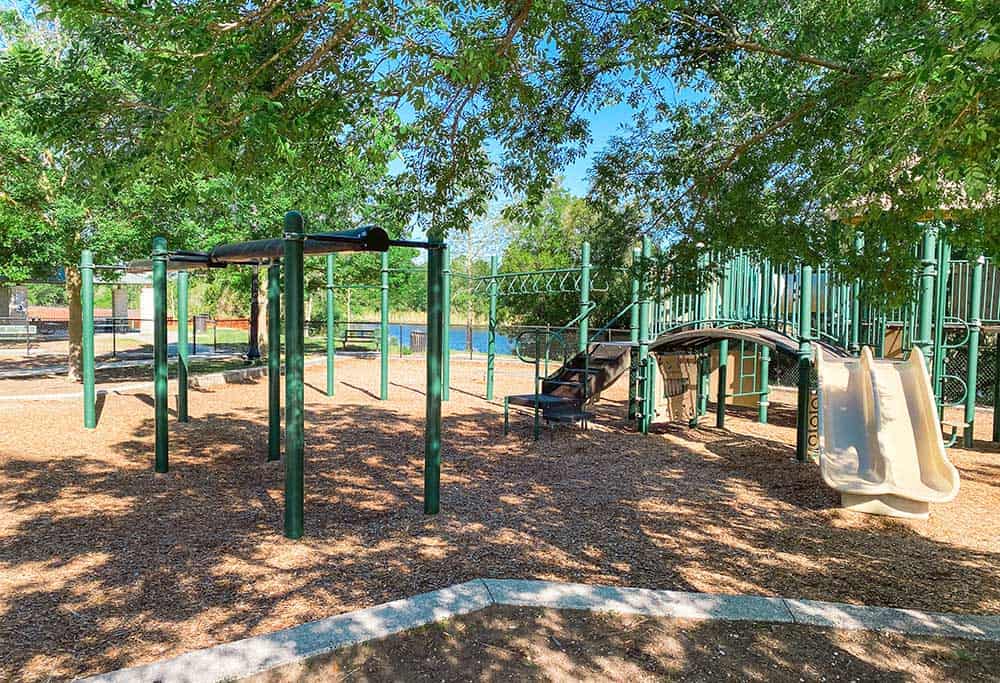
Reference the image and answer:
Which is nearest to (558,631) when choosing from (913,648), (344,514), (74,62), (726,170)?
(913,648)

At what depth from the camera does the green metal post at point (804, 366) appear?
784cm

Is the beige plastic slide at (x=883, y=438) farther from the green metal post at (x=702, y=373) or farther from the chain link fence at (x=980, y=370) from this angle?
the chain link fence at (x=980, y=370)

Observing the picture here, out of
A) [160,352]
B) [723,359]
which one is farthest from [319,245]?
[723,359]

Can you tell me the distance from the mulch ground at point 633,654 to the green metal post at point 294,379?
6.07 ft

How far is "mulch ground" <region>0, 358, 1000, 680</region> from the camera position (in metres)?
3.62

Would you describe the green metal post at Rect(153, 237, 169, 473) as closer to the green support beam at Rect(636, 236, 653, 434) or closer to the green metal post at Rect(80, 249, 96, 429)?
the green metal post at Rect(80, 249, 96, 429)

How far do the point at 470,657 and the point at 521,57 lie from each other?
15.7ft

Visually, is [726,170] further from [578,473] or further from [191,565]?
[191,565]

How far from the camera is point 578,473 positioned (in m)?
7.16

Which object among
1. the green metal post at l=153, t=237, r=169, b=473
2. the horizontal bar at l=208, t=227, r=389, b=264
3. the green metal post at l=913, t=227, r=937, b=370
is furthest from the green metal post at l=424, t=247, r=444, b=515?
the green metal post at l=913, t=227, r=937, b=370

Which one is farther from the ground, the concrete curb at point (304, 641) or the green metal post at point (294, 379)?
the green metal post at point (294, 379)

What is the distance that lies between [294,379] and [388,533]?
4.11 feet

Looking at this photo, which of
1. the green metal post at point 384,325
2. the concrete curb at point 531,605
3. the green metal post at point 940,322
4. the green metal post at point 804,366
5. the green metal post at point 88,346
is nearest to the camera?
the concrete curb at point 531,605

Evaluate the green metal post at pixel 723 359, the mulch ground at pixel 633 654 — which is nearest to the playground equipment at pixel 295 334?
the mulch ground at pixel 633 654
